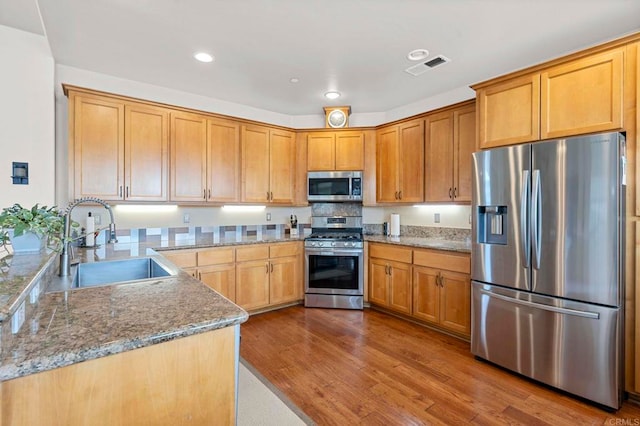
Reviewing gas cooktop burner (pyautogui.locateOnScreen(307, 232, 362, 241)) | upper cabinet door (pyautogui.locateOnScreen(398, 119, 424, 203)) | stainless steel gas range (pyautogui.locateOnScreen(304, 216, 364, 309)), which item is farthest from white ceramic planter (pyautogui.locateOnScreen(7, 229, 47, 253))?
upper cabinet door (pyautogui.locateOnScreen(398, 119, 424, 203))

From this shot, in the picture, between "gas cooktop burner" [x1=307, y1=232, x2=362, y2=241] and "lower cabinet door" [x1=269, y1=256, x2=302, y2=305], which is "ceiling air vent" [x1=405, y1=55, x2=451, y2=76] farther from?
"lower cabinet door" [x1=269, y1=256, x2=302, y2=305]

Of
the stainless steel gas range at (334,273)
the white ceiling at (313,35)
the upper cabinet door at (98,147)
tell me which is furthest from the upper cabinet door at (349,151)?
the upper cabinet door at (98,147)

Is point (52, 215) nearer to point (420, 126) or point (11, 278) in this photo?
point (11, 278)

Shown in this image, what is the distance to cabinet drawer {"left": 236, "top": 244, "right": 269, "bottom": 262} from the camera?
11.7 ft

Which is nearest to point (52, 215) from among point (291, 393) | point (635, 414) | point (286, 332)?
point (291, 393)

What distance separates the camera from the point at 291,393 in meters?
2.17

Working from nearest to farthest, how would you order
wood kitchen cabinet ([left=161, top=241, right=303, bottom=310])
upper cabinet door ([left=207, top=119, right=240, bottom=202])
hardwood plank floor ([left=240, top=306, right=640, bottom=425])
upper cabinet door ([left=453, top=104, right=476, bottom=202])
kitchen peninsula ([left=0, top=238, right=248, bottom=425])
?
kitchen peninsula ([left=0, top=238, right=248, bottom=425]) < hardwood plank floor ([left=240, top=306, right=640, bottom=425]) < upper cabinet door ([left=453, top=104, right=476, bottom=202]) < wood kitchen cabinet ([left=161, top=241, right=303, bottom=310]) < upper cabinet door ([left=207, top=119, right=240, bottom=202])

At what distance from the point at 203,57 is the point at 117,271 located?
6.35 feet

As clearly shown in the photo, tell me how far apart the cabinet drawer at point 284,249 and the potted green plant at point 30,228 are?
2.27 m

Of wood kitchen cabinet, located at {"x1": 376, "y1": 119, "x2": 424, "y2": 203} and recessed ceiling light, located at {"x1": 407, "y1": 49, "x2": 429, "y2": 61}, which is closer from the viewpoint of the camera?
recessed ceiling light, located at {"x1": 407, "y1": 49, "x2": 429, "y2": 61}

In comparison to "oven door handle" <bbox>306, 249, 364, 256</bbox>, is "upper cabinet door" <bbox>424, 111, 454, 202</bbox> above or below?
above

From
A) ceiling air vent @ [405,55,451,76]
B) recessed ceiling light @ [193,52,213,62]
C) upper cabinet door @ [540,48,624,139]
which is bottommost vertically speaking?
upper cabinet door @ [540,48,624,139]

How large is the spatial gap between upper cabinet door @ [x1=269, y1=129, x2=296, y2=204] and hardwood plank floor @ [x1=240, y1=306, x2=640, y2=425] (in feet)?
5.44

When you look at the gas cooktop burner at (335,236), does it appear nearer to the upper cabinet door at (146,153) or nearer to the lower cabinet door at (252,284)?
the lower cabinet door at (252,284)
